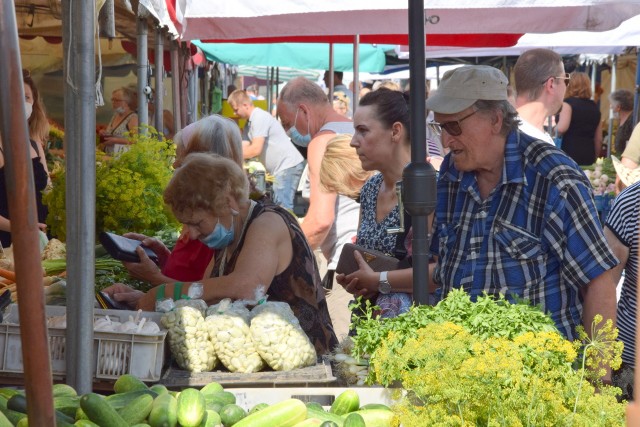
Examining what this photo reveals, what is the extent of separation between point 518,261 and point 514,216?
0.15 m

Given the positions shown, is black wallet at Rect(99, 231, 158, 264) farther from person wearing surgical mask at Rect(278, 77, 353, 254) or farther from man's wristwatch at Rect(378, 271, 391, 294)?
person wearing surgical mask at Rect(278, 77, 353, 254)

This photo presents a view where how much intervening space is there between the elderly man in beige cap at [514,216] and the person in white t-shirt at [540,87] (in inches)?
87.1

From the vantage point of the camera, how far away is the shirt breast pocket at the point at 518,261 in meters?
2.99

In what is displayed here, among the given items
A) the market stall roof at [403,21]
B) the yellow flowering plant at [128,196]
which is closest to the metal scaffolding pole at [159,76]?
the market stall roof at [403,21]

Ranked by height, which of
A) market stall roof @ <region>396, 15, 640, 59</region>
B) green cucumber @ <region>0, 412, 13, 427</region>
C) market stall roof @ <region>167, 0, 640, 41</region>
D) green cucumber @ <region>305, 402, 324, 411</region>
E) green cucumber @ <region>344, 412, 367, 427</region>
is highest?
market stall roof @ <region>396, 15, 640, 59</region>

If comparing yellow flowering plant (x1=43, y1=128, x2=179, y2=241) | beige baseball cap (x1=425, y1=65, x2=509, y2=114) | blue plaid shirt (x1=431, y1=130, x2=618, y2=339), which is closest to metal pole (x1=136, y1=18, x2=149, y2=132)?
yellow flowering plant (x1=43, y1=128, x2=179, y2=241)

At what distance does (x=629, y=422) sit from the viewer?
912 mm

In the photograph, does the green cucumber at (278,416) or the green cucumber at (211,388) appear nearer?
the green cucumber at (278,416)

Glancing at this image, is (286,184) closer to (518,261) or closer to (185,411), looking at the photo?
(518,261)

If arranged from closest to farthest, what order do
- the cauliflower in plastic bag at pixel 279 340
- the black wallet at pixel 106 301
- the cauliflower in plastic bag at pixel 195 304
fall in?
the cauliflower in plastic bag at pixel 279 340 < the cauliflower in plastic bag at pixel 195 304 < the black wallet at pixel 106 301

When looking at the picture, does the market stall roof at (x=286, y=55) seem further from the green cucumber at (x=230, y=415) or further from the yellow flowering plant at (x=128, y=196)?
the green cucumber at (x=230, y=415)

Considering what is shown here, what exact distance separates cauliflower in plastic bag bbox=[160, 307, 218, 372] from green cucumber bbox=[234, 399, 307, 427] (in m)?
0.58

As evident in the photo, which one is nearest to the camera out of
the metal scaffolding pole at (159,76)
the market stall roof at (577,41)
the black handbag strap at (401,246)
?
the black handbag strap at (401,246)

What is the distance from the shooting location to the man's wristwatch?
3807 millimetres
